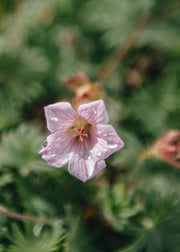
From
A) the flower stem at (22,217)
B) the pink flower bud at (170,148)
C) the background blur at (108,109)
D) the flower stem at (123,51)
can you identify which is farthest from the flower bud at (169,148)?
the flower stem at (123,51)

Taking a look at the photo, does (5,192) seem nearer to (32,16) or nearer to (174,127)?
(174,127)

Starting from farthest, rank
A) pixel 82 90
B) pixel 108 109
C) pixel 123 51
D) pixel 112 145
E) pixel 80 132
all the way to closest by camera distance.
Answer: pixel 123 51
pixel 108 109
pixel 82 90
pixel 80 132
pixel 112 145

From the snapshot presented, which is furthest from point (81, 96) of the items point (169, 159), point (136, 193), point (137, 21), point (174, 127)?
point (137, 21)

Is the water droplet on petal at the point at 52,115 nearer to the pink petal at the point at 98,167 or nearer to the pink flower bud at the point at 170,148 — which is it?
the pink petal at the point at 98,167

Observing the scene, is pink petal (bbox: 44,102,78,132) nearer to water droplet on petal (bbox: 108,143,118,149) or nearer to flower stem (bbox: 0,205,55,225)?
water droplet on petal (bbox: 108,143,118,149)

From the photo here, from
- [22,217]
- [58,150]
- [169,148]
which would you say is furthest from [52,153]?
[169,148]

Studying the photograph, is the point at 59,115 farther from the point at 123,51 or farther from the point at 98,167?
the point at 123,51
